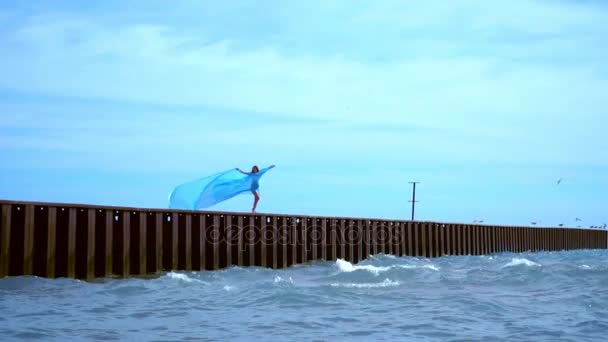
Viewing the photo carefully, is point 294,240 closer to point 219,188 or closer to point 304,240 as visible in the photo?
point 304,240

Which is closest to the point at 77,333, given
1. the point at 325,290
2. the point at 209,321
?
the point at 209,321

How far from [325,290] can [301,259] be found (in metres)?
8.96

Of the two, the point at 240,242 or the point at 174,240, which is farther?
the point at 240,242

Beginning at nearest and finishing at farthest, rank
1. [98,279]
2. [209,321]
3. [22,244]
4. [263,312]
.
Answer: [209,321] → [263,312] → [22,244] → [98,279]

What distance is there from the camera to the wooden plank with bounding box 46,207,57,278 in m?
14.9

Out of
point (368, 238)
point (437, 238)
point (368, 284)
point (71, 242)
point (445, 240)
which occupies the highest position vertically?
point (71, 242)

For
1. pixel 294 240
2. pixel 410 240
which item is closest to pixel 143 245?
pixel 294 240

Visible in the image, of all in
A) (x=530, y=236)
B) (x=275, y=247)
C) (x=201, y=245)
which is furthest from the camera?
(x=530, y=236)

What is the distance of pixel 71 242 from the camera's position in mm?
15273

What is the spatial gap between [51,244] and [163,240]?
2.94 meters

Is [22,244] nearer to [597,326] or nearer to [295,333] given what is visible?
[295,333]

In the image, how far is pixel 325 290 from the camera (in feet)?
42.9

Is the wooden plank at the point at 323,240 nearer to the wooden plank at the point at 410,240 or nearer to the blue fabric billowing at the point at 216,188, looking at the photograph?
the blue fabric billowing at the point at 216,188

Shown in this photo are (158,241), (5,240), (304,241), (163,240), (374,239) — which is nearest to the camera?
(5,240)
